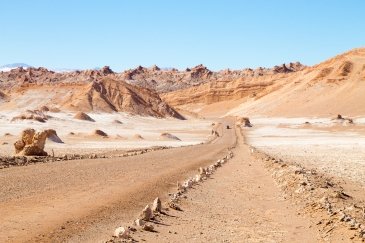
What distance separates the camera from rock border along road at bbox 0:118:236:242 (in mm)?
10859

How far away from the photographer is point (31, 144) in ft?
103

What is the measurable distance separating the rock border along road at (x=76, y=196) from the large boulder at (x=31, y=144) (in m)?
6.74

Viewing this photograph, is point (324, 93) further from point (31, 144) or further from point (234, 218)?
point (234, 218)

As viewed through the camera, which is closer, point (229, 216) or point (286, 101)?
point (229, 216)

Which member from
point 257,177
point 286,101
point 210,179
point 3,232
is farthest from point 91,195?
point 286,101

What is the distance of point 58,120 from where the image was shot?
81875 mm

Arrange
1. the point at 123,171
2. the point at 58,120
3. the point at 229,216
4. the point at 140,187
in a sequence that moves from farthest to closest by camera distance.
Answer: the point at 58,120
the point at 123,171
the point at 140,187
the point at 229,216

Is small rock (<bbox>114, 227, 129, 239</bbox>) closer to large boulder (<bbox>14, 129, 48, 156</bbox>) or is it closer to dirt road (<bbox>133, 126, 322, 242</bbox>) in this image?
dirt road (<bbox>133, 126, 322, 242</bbox>)

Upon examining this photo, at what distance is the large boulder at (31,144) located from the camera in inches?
1224

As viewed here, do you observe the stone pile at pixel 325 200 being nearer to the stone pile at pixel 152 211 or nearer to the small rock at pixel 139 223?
the stone pile at pixel 152 211

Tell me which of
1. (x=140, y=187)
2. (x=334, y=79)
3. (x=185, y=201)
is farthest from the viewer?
(x=334, y=79)

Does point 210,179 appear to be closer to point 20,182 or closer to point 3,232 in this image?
point 20,182

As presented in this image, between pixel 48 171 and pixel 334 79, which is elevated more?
pixel 334 79

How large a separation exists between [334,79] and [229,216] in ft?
449
